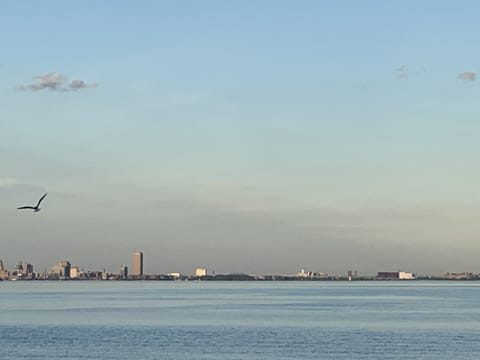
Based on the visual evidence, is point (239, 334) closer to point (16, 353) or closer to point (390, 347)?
point (390, 347)

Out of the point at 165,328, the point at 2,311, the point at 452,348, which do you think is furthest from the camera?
the point at 2,311

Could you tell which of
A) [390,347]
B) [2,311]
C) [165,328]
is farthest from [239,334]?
[2,311]

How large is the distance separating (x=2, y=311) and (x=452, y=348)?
8732 centimetres

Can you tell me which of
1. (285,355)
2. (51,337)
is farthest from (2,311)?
(285,355)

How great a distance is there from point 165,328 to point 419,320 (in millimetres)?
33527

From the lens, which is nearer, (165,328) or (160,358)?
(160,358)

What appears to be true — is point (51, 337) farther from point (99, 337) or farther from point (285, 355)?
point (285, 355)

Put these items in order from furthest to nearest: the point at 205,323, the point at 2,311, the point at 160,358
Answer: the point at 2,311 < the point at 205,323 < the point at 160,358

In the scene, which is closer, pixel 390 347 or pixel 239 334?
pixel 390 347

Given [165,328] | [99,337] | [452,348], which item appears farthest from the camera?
[165,328]

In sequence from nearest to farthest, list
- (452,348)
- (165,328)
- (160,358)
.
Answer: (160,358) → (452,348) → (165,328)

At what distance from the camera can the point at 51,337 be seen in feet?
316

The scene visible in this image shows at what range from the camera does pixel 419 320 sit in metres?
122

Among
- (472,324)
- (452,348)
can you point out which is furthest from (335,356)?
(472,324)
